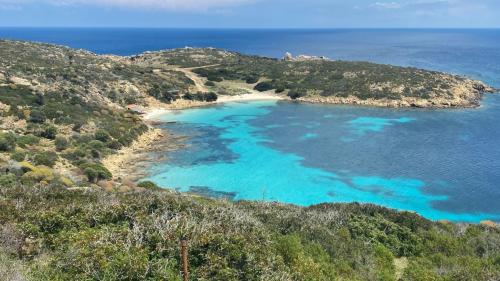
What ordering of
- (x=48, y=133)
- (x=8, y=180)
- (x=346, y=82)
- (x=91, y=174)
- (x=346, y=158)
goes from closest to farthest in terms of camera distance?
(x=8, y=180) → (x=91, y=174) → (x=48, y=133) → (x=346, y=158) → (x=346, y=82)

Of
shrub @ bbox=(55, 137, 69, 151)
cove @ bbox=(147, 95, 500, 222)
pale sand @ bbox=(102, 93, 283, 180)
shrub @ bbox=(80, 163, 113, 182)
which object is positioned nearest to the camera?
shrub @ bbox=(80, 163, 113, 182)

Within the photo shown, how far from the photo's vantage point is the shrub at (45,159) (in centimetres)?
3020

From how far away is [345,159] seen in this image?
3959cm

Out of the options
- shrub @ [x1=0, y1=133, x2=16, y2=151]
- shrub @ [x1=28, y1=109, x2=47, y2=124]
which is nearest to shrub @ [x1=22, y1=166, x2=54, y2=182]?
shrub @ [x1=0, y1=133, x2=16, y2=151]

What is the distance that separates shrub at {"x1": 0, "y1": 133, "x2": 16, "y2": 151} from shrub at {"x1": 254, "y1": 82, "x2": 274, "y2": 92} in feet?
160

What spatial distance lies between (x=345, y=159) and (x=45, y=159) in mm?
25542

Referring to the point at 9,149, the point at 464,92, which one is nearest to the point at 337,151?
the point at 9,149

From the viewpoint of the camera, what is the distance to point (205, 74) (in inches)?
3273

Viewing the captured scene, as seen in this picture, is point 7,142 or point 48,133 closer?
point 7,142

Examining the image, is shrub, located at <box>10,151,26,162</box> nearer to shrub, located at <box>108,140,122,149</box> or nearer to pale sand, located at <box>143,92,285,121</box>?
shrub, located at <box>108,140,122,149</box>

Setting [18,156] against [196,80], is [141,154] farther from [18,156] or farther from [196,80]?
[196,80]

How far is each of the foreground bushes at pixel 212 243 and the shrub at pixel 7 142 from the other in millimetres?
16442

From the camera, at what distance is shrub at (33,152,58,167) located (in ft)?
99.1

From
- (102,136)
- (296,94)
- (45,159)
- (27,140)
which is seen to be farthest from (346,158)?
(296,94)
